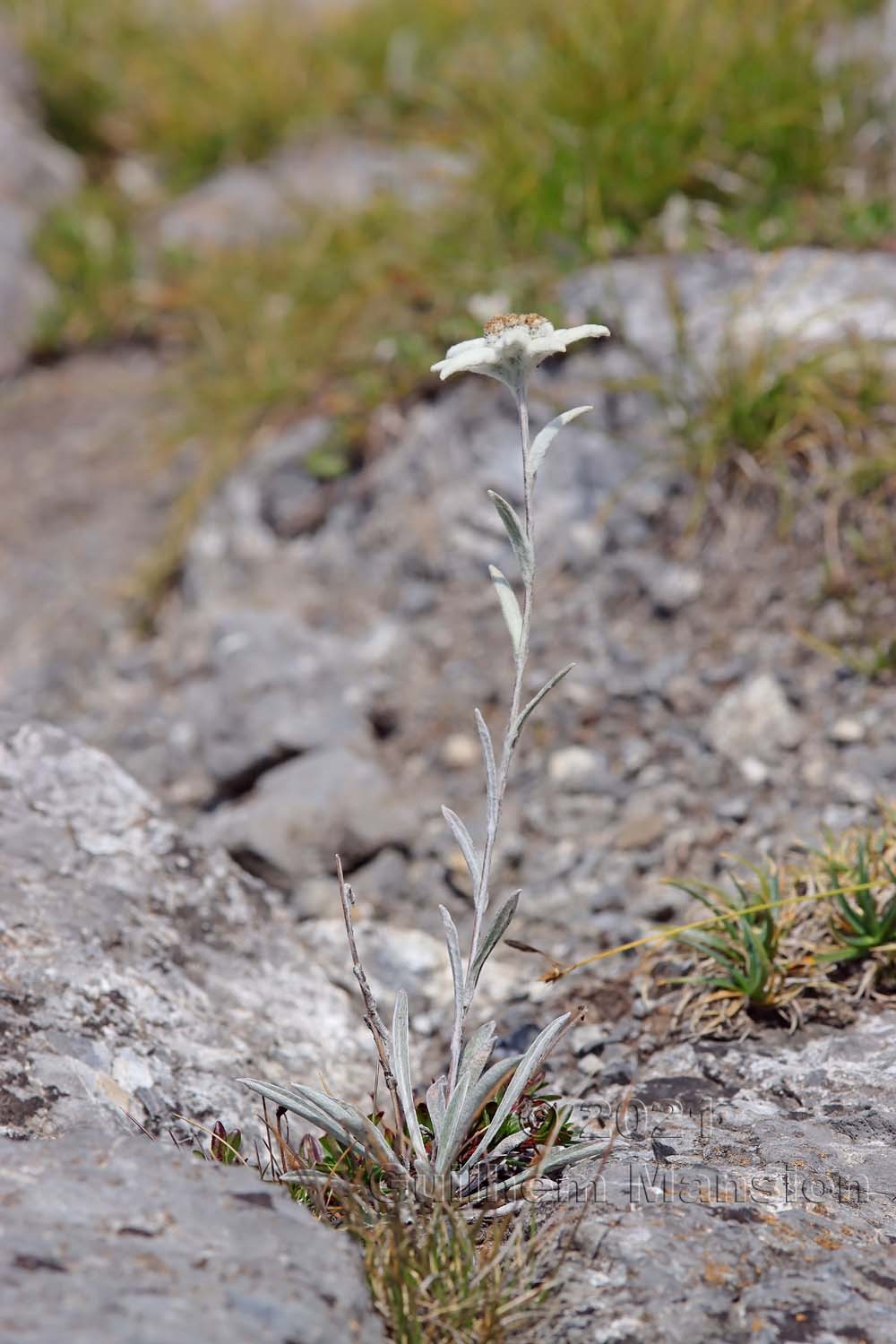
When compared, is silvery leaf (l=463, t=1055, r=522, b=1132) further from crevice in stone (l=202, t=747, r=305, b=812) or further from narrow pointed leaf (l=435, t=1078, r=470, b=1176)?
crevice in stone (l=202, t=747, r=305, b=812)

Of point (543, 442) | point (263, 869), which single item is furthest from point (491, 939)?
point (263, 869)

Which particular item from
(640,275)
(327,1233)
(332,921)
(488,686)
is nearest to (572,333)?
(327,1233)

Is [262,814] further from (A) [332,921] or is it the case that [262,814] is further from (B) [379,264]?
(B) [379,264]

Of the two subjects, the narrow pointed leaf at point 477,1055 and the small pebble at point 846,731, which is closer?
the narrow pointed leaf at point 477,1055

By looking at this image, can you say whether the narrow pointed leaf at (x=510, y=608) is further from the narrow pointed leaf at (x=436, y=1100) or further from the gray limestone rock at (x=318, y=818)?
the gray limestone rock at (x=318, y=818)

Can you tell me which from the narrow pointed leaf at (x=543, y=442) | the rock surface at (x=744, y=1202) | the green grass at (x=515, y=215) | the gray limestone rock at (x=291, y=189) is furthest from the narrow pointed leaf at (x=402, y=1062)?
the gray limestone rock at (x=291, y=189)

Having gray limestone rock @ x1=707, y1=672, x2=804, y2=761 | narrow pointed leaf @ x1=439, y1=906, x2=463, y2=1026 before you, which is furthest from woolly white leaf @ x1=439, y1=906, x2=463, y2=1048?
gray limestone rock @ x1=707, y1=672, x2=804, y2=761

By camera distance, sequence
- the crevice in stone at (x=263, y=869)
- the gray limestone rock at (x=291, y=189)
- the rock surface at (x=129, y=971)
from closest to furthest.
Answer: the rock surface at (x=129, y=971) → the crevice in stone at (x=263, y=869) → the gray limestone rock at (x=291, y=189)
